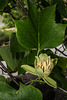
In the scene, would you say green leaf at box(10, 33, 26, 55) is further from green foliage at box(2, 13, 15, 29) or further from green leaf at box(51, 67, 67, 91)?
green foliage at box(2, 13, 15, 29)

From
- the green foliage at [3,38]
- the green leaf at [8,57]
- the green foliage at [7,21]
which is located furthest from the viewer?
the green foliage at [7,21]

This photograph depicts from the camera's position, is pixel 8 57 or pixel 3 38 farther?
pixel 3 38

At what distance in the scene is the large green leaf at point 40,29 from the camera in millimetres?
142

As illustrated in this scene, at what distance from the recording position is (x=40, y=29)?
0.15 meters

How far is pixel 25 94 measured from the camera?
13cm

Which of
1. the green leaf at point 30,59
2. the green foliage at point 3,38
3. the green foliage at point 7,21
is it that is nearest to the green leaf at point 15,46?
the green leaf at point 30,59

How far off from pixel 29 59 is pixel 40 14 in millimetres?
89

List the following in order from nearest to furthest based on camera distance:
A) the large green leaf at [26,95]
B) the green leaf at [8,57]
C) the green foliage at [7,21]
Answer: the large green leaf at [26,95]
the green leaf at [8,57]
the green foliage at [7,21]

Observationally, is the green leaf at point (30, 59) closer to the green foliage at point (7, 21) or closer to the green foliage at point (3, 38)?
the green foliage at point (3, 38)

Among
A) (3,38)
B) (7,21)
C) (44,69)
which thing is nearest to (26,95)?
(44,69)

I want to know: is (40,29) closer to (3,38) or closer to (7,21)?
(3,38)

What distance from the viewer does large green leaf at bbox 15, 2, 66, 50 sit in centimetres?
14

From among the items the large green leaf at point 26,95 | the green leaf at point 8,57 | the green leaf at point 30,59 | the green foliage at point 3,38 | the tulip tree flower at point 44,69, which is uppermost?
the tulip tree flower at point 44,69

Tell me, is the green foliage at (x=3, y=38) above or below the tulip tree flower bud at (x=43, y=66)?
below
